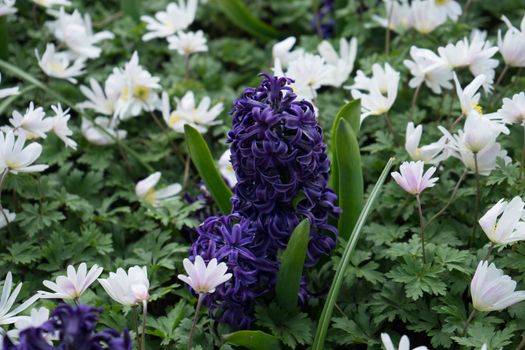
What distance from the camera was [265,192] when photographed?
1971mm

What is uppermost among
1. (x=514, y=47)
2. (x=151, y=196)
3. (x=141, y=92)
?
(x=514, y=47)

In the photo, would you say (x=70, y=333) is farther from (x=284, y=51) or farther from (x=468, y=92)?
(x=284, y=51)

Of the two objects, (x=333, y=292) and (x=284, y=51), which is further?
(x=284, y=51)

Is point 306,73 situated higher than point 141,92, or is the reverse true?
point 306,73

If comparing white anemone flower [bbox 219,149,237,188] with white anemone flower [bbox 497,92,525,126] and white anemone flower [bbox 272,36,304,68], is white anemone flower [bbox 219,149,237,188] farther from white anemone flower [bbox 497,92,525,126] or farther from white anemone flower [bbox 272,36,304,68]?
white anemone flower [bbox 497,92,525,126]

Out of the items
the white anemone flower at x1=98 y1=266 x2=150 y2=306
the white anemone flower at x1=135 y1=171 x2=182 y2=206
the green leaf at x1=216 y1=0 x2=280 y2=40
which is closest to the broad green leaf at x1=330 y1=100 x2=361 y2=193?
the white anemone flower at x1=135 y1=171 x2=182 y2=206

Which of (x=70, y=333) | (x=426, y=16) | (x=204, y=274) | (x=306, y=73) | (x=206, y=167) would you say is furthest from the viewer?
(x=426, y=16)

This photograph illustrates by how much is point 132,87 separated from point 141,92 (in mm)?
67

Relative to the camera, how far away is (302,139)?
197 centimetres

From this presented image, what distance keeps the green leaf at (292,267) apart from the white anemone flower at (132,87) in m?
1.02

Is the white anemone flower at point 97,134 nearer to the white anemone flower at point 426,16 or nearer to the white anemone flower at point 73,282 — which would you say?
the white anemone flower at point 73,282

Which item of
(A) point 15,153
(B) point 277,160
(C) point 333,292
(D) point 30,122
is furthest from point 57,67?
(C) point 333,292

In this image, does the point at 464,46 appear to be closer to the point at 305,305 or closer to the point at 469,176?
the point at 469,176

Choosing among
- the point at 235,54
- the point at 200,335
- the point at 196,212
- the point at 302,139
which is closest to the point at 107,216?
the point at 196,212
